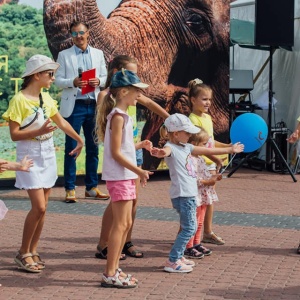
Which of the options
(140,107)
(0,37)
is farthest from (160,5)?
(0,37)

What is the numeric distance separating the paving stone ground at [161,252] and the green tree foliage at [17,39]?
59.1 inches

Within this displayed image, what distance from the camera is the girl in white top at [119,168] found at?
648 cm

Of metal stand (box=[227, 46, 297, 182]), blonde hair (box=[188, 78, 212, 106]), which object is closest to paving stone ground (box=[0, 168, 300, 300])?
blonde hair (box=[188, 78, 212, 106])

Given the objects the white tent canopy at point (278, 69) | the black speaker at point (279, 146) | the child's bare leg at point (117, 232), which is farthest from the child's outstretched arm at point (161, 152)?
the white tent canopy at point (278, 69)

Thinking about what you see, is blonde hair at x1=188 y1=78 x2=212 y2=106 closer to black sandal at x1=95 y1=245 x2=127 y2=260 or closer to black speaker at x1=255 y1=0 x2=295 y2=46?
black sandal at x1=95 y1=245 x2=127 y2=260

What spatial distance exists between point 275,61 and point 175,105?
344 cm

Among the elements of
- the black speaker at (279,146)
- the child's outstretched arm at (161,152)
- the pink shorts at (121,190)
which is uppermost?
the child's outstretched arm at (161,152)

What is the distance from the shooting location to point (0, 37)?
37.0 ft

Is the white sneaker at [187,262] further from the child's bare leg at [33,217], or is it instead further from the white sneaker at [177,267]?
the child's bare leg at [33,217]

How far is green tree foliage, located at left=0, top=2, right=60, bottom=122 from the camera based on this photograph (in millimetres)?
11234

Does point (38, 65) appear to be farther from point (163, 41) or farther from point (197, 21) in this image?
point (197, 21)

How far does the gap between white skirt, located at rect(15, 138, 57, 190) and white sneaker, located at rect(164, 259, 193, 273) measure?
118cm

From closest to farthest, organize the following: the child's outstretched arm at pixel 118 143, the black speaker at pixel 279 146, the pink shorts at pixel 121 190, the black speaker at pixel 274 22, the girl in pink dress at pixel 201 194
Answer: the child's outstretched arm at pixel 118 143
the pink shorts at pixel 121 190
the girl in pink dress at pixel 201 194
the black speaker at pixel 274 22
the black speaker at pixel 279 146

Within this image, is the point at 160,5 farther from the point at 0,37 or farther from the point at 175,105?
the point at 0,37
